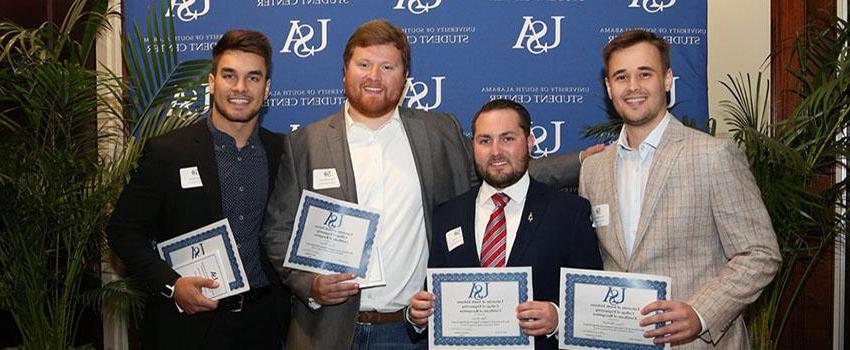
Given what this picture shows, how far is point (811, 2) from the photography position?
505 centimetres

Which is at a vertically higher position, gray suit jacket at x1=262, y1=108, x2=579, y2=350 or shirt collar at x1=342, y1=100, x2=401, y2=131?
shirt collar at x1=342, y1=100, x2=401, y2=131

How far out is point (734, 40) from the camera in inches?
203

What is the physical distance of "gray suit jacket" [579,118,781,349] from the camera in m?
2.72

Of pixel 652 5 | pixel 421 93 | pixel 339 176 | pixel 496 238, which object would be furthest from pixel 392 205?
pixel 652 5

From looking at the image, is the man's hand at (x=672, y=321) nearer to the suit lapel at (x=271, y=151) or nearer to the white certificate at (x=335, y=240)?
the white certificate at (x=335, y=240)

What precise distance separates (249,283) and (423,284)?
0.76 metres

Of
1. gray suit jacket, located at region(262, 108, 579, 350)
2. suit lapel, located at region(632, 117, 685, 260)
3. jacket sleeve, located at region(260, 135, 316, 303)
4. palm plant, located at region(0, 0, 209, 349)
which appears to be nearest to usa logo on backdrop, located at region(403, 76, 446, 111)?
palm plant, located at region(0, 0, 209, 349)

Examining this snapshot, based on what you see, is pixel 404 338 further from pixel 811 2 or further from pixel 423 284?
pixel 811 2

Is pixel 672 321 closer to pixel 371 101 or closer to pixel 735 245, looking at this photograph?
pixel 735 245

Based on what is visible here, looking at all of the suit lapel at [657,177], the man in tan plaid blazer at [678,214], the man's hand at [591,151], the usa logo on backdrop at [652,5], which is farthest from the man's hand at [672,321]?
the usa logo on backdrop at [652,5]

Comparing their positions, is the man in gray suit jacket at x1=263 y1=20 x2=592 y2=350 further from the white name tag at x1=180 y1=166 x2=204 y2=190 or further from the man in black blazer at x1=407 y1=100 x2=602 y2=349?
the white name tag at x1=180 y1=166 x2=204 y2=190

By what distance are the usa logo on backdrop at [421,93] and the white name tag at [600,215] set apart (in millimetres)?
2334

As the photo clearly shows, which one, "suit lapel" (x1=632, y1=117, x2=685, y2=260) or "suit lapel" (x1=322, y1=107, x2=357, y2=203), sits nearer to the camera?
"suit lapel" (x1=632, y1=117, x2=685, y2=260)

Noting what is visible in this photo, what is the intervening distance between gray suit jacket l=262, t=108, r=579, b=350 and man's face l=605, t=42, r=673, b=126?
56 centimetres
